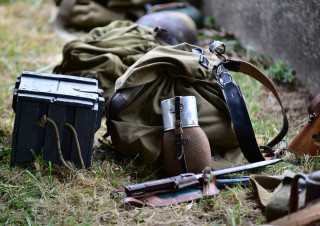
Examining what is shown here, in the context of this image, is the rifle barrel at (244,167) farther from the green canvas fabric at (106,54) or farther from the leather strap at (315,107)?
the green canvas fabric at (106,54)

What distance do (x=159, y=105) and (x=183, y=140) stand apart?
34cm

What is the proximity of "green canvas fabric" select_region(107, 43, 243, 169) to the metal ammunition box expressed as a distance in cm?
18

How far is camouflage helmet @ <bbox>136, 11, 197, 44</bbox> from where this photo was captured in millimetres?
5613

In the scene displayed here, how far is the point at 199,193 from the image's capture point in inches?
116

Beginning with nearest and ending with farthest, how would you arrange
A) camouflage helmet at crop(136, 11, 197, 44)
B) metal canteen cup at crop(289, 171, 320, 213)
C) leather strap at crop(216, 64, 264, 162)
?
metal canteen cup at crop(289, 171, 320, 213) → leather strap at crop(216, 64, 264, 162) → camouflage helmet at crop(136, 11, 197, 44)

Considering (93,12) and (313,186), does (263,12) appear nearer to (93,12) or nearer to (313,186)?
(93,12)

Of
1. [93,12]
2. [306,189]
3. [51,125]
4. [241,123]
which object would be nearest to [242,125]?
[241,123]

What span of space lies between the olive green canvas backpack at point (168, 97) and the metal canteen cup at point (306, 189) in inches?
33.0

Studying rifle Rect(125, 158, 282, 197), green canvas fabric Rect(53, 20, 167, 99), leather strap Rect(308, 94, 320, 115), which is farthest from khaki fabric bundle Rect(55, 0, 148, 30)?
rifle Rect(125, 158, 282, 197)

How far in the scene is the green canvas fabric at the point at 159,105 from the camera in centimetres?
333

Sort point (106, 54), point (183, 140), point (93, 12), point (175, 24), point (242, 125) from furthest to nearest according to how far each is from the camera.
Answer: point (93, 12)
point (175, 24)
point (106, 54)
point (242, 125)
point (183, 140)

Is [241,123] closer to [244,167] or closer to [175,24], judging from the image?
[244,167]

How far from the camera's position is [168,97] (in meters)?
3.37

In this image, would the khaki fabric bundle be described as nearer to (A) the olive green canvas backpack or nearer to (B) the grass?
(B) the grass
